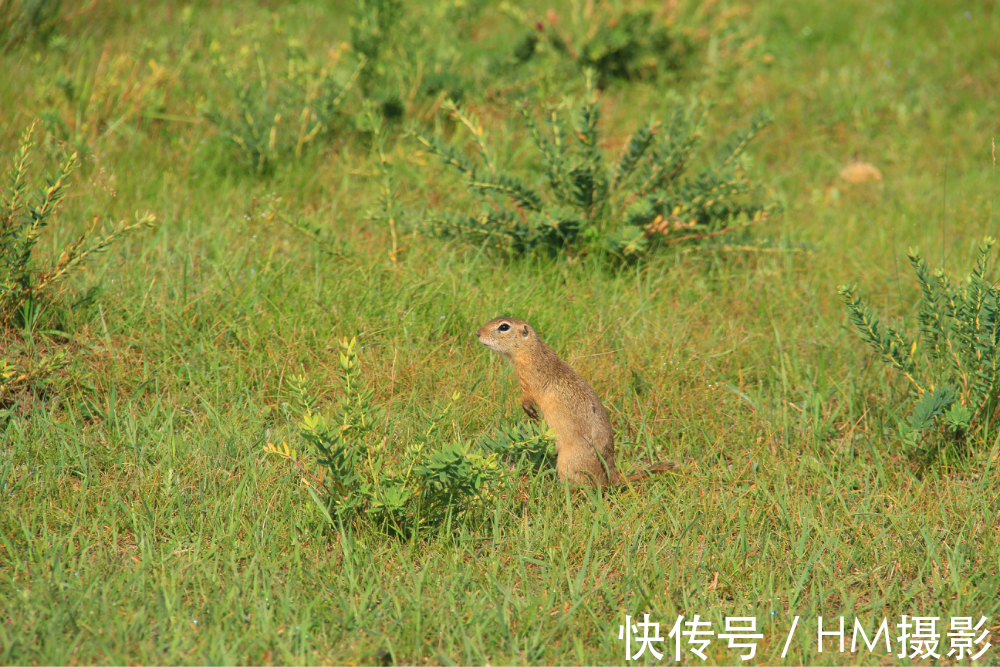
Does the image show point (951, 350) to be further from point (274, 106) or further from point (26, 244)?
point (274, 106)

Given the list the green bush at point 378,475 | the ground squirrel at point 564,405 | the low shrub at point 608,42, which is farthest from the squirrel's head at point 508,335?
the low shrub at point 608,42

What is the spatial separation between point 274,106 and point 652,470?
11.4ft

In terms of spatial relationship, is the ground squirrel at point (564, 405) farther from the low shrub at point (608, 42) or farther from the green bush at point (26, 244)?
the low shrub at point (608, 42)

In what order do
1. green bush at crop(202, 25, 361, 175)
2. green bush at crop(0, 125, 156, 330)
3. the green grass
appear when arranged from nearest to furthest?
the green grass → green bush at crop(0, 125, 156, 330) → green bush at crop(202, 25, 361, 175)

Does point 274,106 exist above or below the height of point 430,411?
above

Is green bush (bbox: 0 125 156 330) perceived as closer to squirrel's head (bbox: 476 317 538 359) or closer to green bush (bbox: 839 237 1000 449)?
squirrel's head (bbox: 476 317 538 359)

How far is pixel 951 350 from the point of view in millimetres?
3859

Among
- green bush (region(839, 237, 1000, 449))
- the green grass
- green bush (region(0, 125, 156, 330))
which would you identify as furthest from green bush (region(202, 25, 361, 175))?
green bush (region(839, 237, 1000, 449))

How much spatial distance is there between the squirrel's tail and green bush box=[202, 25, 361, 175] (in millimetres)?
3003

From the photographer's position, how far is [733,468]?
12.5 ft

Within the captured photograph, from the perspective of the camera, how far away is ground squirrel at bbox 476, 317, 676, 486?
3611 mm

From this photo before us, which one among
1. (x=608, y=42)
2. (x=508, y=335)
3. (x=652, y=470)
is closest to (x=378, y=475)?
(x=508, y=335)

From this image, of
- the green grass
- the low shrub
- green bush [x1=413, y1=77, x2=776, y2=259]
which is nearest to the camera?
the green grass

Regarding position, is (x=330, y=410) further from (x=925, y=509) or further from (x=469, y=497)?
(x=925, y=509)
